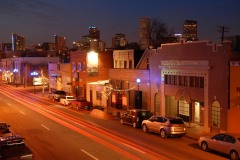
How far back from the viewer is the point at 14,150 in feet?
59.9

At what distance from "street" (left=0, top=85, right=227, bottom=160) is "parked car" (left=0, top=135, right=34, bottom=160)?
10.1 feet

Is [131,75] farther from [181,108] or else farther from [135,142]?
[135,142]

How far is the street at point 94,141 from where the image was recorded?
2203cm

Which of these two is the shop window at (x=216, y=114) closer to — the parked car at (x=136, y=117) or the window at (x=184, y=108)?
the window at (x=184, y=108)

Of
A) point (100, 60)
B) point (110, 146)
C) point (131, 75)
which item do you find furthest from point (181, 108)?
point (100, 60)

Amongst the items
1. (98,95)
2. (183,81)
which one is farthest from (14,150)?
(98,95)

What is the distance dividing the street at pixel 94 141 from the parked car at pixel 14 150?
10.1 ft

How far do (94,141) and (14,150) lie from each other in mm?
8930

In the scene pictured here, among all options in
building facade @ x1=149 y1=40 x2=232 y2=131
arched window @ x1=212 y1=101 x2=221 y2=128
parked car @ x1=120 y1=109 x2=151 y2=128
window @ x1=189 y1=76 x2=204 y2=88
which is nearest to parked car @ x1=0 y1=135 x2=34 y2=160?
parked car @ x1=120 y1=109 x2=151 y2=128

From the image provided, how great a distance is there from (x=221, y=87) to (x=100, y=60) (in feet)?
97.1

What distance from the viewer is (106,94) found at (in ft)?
164

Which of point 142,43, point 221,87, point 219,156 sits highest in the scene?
point 142,43

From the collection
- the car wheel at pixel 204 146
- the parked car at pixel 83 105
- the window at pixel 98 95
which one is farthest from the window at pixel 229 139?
the window at pixel 98 95

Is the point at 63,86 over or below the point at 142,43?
below
